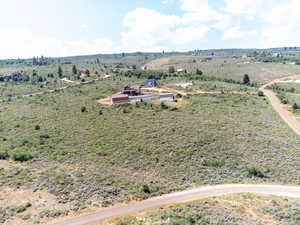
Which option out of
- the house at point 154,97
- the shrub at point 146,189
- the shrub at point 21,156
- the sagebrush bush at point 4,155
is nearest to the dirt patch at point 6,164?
the shrub at point 21,156

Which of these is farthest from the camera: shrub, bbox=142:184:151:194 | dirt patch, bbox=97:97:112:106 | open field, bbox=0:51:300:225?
dirt patch, bbox=97:97:112:106

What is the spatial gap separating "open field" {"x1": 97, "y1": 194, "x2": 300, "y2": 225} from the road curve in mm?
1108

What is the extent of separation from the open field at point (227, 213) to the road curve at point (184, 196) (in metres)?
1.11

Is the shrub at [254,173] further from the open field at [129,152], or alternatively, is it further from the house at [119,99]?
the house at [119,99]

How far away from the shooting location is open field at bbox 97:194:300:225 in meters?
19.5

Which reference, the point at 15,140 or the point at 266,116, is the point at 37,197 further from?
the point at 266,116

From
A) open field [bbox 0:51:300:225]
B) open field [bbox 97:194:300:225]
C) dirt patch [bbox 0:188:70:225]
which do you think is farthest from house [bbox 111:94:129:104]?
open field [bbox 97:194:300:225]

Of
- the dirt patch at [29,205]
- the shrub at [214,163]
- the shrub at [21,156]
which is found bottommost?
the dirt patch at [29,205]

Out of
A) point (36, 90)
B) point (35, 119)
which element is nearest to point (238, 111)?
point (35, 119)

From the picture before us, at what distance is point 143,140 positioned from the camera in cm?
3691

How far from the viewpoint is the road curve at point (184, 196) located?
69.9 ft

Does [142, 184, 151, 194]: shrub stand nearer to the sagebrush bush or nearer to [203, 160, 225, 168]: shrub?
[203, 160, 225, 168]: shrub

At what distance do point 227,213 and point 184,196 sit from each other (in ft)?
16.9

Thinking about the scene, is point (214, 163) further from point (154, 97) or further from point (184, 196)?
point (154, 97)
